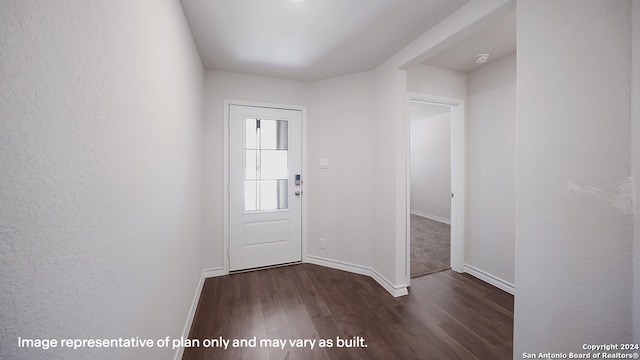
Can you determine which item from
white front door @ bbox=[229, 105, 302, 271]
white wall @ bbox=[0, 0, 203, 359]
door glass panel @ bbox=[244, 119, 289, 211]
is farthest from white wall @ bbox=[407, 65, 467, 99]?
white wall @ bbox=[0, 0, 203, 359]

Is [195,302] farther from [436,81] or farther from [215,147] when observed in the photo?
[436,81]

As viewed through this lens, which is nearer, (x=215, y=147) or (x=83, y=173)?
(x=83, y=173)

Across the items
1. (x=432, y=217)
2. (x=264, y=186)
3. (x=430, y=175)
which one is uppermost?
(x=430, y=175)

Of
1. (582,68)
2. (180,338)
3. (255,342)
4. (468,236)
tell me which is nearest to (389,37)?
(582,68)

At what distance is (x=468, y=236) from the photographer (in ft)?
8.75

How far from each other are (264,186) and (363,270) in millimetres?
1579

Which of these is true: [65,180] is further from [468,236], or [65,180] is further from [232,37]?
[468,236]

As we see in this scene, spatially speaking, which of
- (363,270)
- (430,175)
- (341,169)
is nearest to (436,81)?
(341,169)

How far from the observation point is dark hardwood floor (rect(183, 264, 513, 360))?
4.95 ft

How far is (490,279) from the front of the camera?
2.41 metres

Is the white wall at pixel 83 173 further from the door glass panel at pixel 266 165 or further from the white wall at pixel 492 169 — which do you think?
the white wall at pixel 492 169

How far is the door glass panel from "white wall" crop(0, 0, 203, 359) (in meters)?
1.51

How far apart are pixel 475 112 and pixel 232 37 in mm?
2673

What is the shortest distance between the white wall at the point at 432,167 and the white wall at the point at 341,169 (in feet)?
11.5
